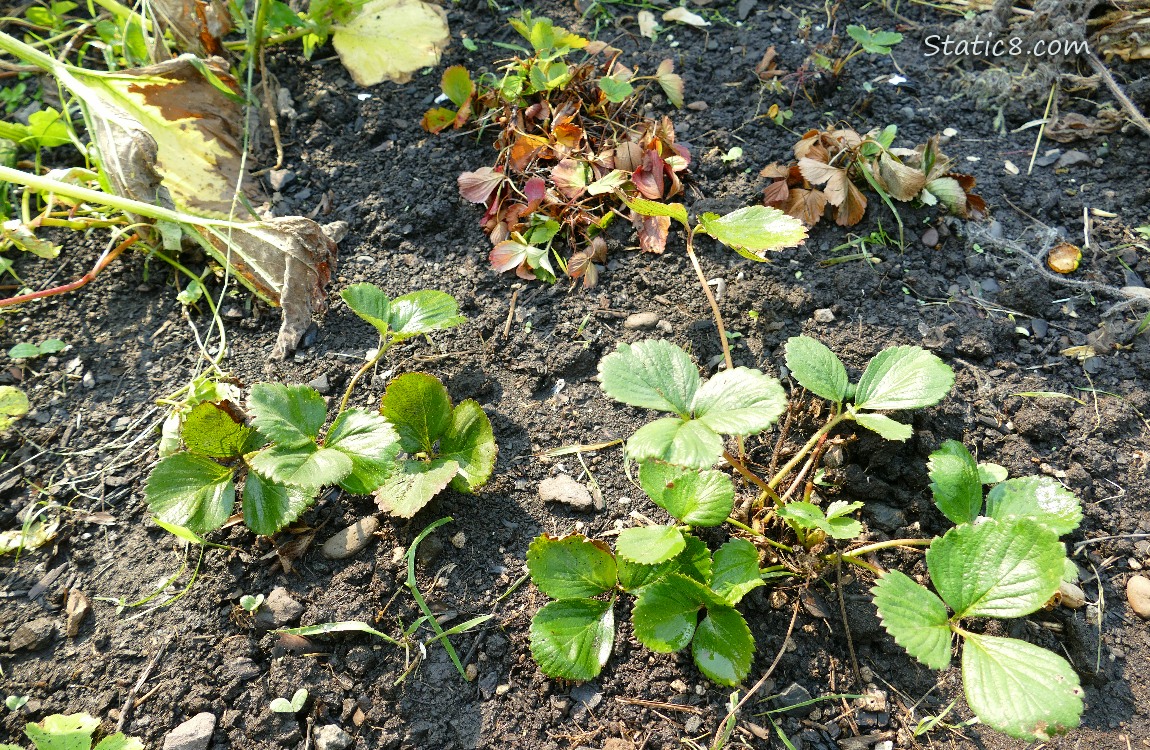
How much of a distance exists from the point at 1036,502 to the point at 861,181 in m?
0.97

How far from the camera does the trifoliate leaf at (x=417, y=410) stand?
5.22ft

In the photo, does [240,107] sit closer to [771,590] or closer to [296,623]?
[296,623]

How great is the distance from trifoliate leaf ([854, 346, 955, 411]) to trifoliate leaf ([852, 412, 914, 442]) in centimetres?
5

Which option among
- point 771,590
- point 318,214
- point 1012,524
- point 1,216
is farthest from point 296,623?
Result: point 1,216

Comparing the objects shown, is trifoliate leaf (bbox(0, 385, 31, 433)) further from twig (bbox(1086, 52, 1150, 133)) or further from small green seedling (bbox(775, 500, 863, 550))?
twig (bbox(1086, 52, 1150, 133))

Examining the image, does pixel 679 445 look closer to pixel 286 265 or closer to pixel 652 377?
pixel 652 377

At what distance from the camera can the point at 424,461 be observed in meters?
1.62

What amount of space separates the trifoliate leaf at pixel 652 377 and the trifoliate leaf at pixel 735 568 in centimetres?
27

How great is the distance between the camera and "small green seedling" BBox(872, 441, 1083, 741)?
44.7 inches

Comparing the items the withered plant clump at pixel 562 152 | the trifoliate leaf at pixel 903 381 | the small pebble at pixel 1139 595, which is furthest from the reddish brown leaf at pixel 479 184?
the small pebble at pixel 1139 595

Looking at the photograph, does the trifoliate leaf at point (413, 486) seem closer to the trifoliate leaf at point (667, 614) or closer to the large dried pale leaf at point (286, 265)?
the trifoliate leaf at point (667, 614)

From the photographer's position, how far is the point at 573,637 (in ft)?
4.55

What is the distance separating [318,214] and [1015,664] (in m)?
1.95

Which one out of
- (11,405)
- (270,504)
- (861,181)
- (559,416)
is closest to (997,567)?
(559,416)
